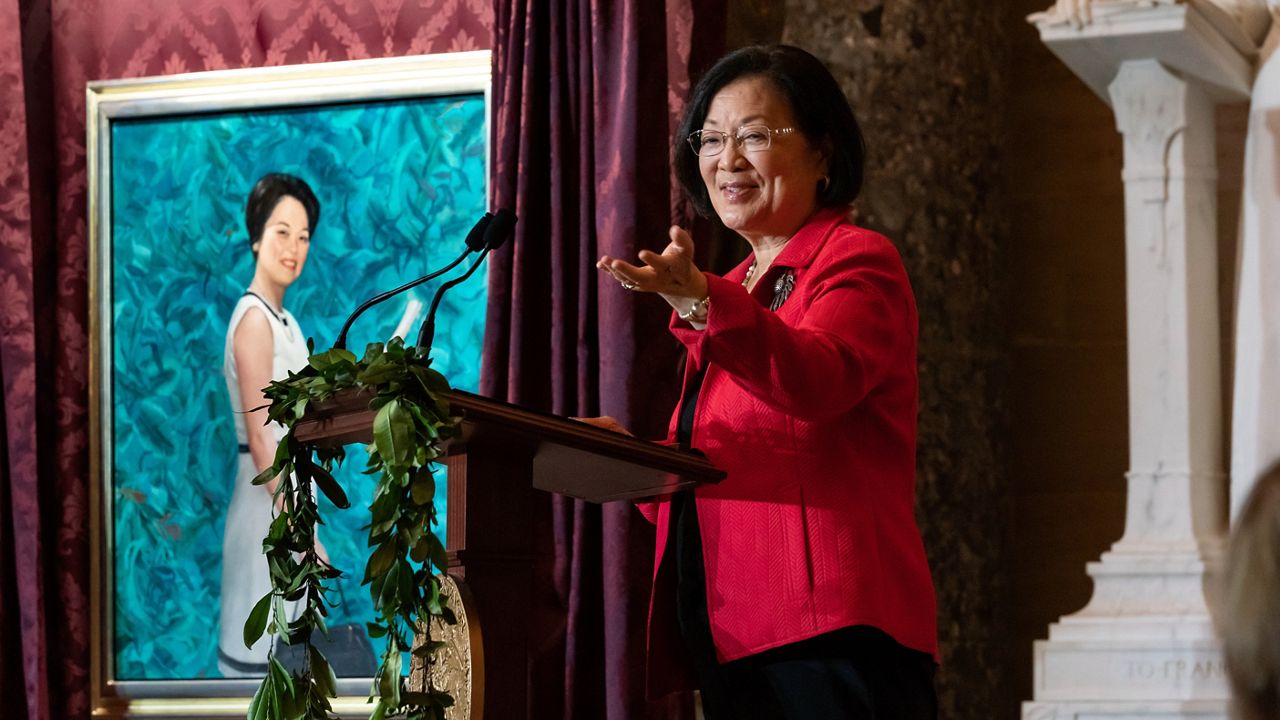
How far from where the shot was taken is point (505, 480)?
1.99 m

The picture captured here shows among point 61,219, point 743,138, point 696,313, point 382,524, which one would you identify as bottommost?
point 382,524

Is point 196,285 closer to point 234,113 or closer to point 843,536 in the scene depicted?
point 234,113

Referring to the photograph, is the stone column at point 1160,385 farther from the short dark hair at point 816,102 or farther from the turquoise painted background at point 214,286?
the turquoise painted background at point 214,286

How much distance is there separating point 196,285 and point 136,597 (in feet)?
2.82

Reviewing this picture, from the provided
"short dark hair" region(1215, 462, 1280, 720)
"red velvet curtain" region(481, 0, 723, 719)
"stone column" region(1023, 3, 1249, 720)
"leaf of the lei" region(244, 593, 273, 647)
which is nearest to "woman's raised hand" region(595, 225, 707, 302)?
"leaf of the lei" region(244, 593, 273, 647)

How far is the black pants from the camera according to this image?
1979 millimetres

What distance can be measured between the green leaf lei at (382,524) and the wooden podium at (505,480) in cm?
4

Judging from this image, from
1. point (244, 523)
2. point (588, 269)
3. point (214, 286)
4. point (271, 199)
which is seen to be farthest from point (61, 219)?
point (588, 269)

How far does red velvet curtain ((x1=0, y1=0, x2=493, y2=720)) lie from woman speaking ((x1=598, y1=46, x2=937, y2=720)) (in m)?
2.13

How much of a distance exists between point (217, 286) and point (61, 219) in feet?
1.67

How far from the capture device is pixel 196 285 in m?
4.36

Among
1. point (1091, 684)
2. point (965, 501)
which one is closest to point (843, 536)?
point (1091, 684)

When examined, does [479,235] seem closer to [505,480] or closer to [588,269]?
[505,480]

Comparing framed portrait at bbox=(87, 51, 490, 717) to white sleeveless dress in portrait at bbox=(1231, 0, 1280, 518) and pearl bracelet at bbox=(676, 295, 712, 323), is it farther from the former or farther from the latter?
pearl bracelet at bbox=(676, 295, 712, 323)
